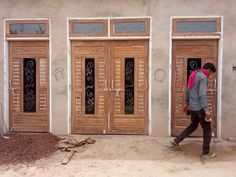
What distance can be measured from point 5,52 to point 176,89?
13.4 ft

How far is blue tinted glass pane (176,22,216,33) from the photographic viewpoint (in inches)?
263

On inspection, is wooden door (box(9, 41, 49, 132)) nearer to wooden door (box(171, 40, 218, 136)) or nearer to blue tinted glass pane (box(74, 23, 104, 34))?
blue tinted glass pane (box(74, 23, 104, 34))

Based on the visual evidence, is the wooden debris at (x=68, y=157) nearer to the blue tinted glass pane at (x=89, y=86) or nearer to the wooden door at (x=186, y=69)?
the blue tinted glass pane at (x=89, y=86)

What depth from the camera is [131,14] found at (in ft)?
22.3

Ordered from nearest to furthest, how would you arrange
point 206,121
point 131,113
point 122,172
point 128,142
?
point 122,172 → point 206,121 → point 128,142 → point 131,113

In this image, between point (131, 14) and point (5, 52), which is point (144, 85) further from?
point (5, 52)

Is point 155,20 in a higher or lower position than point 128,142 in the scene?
higher

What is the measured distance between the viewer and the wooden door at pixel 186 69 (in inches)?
266

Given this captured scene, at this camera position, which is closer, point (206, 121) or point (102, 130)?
point (206, 121)

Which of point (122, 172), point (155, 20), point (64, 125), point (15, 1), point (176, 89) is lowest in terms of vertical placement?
point (122, 172)

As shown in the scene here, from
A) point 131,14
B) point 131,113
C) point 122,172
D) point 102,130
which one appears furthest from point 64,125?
point 131,14

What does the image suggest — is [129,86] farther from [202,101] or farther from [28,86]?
[28,86]

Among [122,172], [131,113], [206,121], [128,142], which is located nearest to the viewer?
[122,172]

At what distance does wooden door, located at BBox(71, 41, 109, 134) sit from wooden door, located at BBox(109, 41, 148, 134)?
0.62 ft
